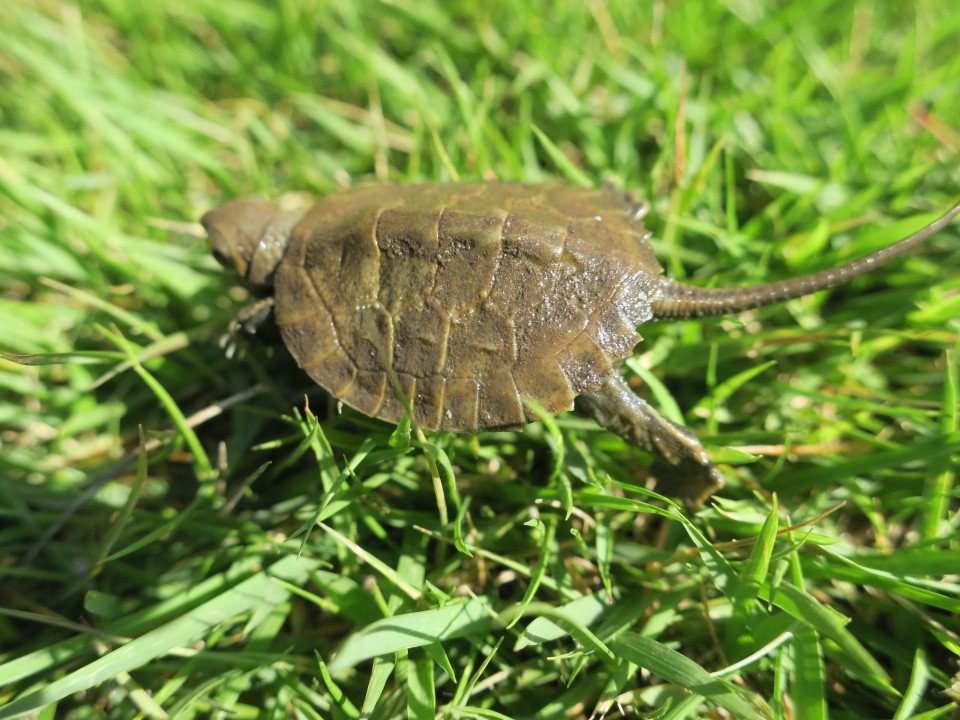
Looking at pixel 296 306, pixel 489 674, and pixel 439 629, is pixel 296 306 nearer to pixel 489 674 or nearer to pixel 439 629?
pixel 439 629

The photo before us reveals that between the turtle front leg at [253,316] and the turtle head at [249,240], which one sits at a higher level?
the turtle head at [249,240]

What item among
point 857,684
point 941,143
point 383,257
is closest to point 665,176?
point 941,143

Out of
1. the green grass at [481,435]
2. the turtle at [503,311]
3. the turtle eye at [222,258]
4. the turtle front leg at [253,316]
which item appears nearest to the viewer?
the green grass at [481,435]

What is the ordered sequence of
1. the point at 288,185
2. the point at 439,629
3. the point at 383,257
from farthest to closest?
the point at 288,185 → the point at 383,257 → the point at 439,629

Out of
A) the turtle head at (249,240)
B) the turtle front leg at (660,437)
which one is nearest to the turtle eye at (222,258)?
the turtle head at (249,240)

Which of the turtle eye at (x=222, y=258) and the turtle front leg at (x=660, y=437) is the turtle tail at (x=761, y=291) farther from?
the turtle eye at (x=222, y=258)

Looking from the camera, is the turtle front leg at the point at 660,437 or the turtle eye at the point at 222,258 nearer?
the turtle front leg at the point at 660,437

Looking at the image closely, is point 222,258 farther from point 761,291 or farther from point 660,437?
point 761,291

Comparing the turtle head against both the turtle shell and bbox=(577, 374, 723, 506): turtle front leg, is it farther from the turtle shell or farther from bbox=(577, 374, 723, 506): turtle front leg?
bbox=(577, 374, 723, 506): turtle front leg
